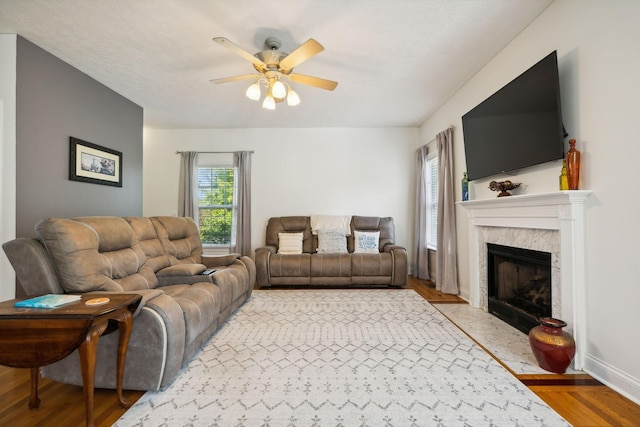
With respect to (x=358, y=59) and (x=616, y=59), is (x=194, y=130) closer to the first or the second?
(x=358, y=59)

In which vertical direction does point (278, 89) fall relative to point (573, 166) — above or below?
above

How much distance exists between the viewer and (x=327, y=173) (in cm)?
535

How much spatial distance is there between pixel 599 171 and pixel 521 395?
1.50 meters

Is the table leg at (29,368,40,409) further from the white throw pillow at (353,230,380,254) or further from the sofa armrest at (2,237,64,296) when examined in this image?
the white throw pillow at (353,230,380,254)

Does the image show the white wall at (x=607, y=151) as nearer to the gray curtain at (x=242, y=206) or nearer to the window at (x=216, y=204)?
the gray curtain at (x=242, y=206)

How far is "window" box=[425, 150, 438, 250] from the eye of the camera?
477 cm

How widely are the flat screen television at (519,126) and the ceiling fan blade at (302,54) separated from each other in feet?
5.61

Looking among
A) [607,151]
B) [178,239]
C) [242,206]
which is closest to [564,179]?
[607,151]

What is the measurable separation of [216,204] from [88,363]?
423cm

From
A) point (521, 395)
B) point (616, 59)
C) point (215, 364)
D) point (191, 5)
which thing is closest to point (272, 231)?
point (215, 364)

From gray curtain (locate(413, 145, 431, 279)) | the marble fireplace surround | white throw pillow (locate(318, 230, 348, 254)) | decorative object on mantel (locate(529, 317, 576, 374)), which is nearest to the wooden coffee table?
decorative object on mantel (locate(529, 317, 576, 374))

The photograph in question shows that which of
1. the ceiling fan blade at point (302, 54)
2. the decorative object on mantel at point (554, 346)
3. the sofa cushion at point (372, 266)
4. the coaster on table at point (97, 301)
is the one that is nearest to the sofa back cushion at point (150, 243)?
the coaster on table at point (97, 301)

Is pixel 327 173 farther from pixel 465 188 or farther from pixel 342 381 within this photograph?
pixel 342 381

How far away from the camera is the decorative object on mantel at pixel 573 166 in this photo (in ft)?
6.42
